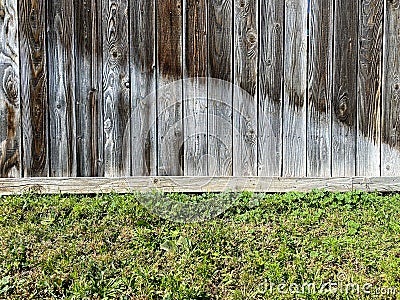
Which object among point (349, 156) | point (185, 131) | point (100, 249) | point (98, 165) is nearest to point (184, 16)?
point (185, 131)

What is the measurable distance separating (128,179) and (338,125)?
2.07 meters

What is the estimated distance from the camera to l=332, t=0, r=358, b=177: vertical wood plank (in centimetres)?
463

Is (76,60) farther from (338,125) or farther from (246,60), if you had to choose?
(338,125)

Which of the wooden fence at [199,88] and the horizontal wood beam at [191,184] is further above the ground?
the wooden fence at [199,88]

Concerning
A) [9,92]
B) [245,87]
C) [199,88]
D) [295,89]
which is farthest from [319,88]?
[9,92]

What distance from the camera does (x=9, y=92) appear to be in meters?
4.46

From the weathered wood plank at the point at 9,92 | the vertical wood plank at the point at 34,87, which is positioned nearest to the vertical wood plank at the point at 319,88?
the vertical wood plank at the point at 34,87

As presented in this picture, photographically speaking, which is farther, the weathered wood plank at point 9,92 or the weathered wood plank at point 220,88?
the weathered wood plank at point 220,88

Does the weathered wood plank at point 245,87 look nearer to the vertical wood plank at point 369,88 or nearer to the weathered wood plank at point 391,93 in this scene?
the vertical wood plank at point 369,88

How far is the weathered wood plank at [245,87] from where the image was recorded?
4.55 meters

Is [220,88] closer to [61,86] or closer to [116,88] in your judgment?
[116,88]

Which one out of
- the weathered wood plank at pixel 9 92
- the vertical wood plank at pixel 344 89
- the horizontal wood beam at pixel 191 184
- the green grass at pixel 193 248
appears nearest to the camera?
the green grass at pixel 193 248

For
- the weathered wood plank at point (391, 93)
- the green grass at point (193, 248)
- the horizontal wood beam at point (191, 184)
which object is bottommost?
the green grass at point (193, 248)

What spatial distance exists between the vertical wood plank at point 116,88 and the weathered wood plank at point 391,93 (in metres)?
2.47
